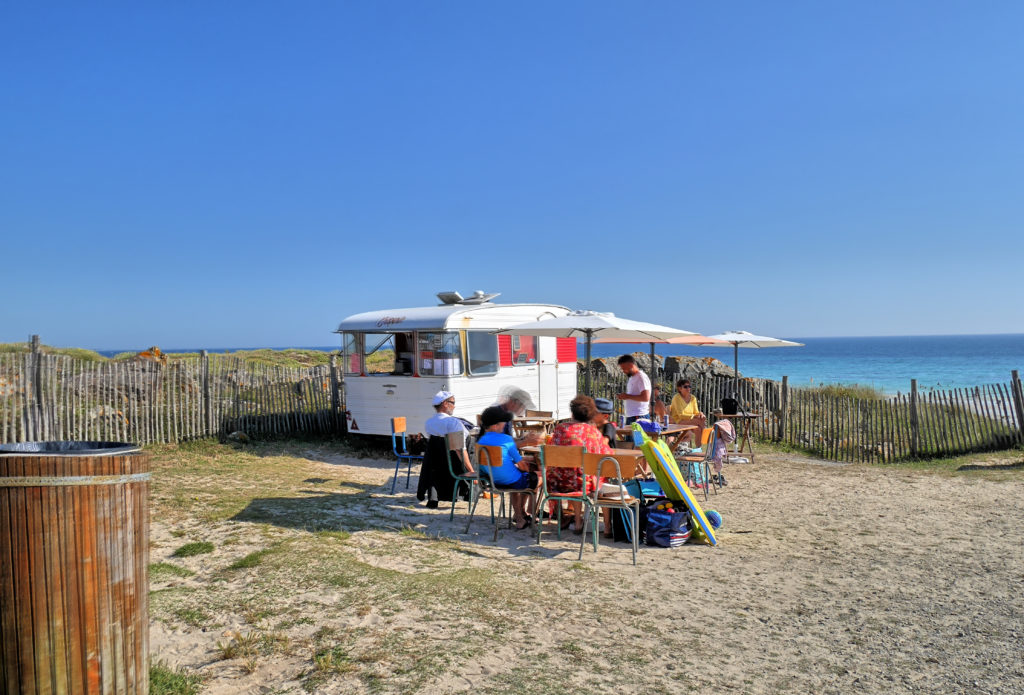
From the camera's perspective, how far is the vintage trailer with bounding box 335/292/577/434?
10523 mm

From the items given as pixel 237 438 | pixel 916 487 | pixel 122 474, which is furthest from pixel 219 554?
pixel 916 487

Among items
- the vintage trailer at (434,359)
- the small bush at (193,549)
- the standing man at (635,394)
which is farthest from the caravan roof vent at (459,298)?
the small bush at (193,549)

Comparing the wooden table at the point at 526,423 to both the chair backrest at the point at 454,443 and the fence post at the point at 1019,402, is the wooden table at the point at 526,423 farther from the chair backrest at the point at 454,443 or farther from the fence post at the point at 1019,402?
the fence post at the point at 1019,402

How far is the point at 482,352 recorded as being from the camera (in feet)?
36.2

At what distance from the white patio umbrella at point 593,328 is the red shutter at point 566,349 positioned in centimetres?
238

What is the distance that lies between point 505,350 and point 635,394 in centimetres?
314

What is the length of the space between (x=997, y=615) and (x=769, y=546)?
188 cm

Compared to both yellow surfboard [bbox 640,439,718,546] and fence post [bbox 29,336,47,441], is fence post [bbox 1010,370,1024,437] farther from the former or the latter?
fence post [bbox 29,336,47,441]

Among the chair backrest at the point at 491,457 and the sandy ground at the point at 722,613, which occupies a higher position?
the chair backrest at the point at 491,457

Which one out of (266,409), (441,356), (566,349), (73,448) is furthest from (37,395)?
(566,349)

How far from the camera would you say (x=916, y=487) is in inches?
348

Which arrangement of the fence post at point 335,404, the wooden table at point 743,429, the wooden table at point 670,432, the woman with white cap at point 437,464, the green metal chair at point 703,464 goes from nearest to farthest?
the woman with white cap at point 437,464
the green metal chair at point 703,464
the wooden table at point 670,432
the wooden table at point 743,429
the fence post at point 335,404

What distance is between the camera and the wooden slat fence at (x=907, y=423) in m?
11.1

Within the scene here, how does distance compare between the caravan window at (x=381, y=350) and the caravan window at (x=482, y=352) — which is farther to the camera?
the caravan window at (x=381, y=350)
